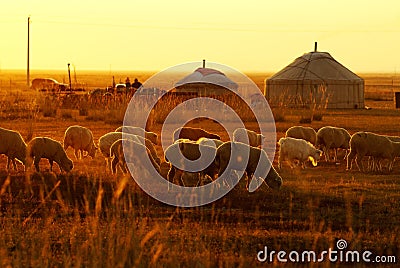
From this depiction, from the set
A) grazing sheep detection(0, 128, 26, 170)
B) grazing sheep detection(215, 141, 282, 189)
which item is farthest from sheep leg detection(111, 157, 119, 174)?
grazing sheep detection(215, 141, 282, 189)

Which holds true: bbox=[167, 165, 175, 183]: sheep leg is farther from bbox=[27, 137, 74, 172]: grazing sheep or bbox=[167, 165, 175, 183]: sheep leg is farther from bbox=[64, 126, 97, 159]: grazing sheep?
bbox=[64, 126, 97, 159]: grazing sheep

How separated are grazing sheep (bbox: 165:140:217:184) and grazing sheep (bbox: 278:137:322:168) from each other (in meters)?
2.82

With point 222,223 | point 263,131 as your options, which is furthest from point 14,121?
point 222,223

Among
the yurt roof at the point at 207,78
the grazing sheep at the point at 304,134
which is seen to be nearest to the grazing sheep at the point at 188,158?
the grazing sheep at the point at 304,134

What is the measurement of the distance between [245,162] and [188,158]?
0.86 metres

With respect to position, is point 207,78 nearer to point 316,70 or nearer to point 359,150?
point 316,70

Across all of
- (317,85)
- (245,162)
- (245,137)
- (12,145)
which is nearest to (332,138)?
(245,137)

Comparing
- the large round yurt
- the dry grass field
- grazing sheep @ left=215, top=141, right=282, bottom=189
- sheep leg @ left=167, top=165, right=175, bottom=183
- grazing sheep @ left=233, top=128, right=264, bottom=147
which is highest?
the large round yurt

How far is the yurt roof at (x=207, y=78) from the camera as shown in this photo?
46.5 m

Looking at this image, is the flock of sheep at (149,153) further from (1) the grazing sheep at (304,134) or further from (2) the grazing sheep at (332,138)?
(1) the grazing sheep at (304,134)

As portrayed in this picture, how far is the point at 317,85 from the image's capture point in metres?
36.0

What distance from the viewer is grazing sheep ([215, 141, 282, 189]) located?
11344 millimetres

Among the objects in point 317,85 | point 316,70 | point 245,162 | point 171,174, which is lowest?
point 171,174

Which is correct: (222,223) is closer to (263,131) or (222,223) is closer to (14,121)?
(263,131)
